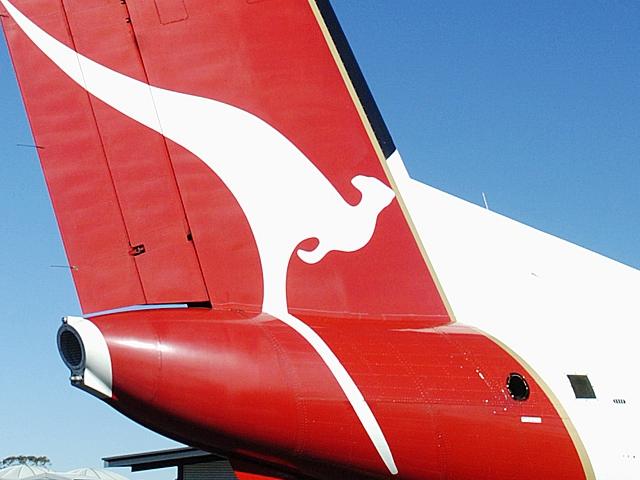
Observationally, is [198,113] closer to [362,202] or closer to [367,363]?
[362,202]

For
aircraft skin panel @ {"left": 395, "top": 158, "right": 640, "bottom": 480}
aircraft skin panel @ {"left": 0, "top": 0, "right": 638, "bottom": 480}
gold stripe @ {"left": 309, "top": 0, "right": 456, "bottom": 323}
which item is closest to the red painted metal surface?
aircraft skin panel @ {"left": 0, "top": 0, "right": 638, "bottom": 480}

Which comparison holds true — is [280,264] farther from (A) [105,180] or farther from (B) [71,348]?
(B) [71,348]

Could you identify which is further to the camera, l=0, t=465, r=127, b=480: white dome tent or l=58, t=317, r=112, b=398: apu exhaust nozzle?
l=0, t=465, r=127, b=480: white dome tent

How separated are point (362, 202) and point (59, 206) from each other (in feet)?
7.80

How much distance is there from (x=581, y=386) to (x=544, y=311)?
2.36ft

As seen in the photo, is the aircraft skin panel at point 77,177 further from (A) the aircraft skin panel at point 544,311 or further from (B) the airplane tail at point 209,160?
(A) the aircraft skin panel at point 544,311

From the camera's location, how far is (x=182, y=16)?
6.71 m

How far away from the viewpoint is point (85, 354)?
5133 mm

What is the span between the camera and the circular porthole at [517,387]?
6535 millimetres

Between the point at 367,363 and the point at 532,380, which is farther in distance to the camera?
the point at 532,380

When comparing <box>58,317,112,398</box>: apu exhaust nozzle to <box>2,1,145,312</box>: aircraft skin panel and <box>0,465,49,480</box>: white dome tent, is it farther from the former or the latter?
<box>0,465,49,480</box>: white dome tent

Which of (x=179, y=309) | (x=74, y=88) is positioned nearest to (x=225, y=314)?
(x=179, y=309)

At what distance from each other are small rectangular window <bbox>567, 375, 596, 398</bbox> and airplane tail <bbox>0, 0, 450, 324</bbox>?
115 cm

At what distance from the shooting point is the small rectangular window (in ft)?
22.8
